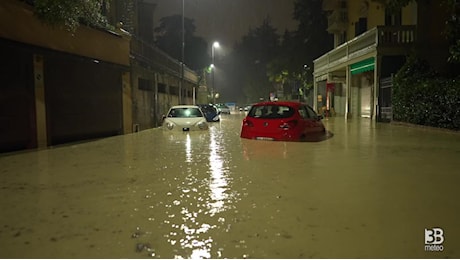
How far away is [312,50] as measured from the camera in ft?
155

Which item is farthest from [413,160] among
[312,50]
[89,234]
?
[312,50]

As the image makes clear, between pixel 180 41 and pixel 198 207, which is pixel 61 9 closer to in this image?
pixel 198 207

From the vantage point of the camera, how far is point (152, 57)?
2419 cm

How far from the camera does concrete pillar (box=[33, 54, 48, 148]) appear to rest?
1277 cm

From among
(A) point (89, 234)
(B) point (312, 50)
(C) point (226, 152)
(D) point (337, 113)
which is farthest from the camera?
(B) point (312, 50)

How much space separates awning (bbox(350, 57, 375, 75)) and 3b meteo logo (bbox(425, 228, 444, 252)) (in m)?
21.5

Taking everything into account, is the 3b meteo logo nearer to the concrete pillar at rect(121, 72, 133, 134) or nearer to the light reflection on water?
the light reflection on water

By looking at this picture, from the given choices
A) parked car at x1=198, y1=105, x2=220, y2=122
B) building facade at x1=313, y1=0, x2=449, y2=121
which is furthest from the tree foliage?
building facade at x1=313, y1=0, x2=449, y2=121

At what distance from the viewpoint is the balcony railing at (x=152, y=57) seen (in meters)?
20.8

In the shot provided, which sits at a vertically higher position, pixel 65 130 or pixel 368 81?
pixel 368 81

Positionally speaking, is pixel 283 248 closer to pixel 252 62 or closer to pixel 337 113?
pixel 337 113

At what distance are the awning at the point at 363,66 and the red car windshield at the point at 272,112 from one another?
503 inches

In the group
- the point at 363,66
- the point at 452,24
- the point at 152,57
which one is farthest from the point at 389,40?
the point at 152,57

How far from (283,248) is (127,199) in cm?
267
